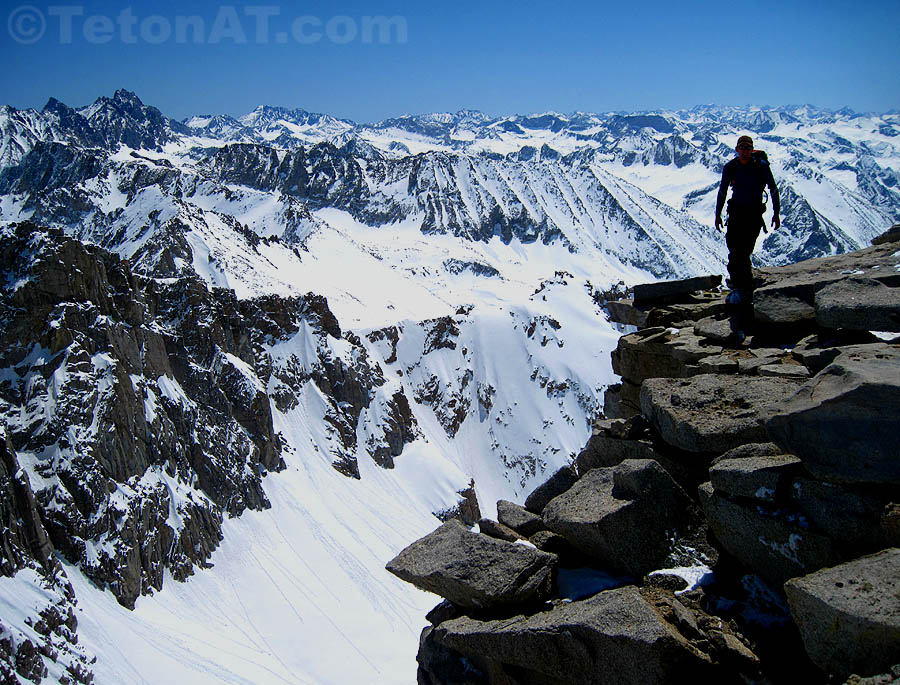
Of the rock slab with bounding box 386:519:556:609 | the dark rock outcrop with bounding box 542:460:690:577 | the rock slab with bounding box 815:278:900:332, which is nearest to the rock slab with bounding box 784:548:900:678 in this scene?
the dark rock outcrop with bounding box 542:460:690:577

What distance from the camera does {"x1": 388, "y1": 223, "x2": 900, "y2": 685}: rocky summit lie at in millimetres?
6609

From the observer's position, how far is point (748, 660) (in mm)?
6730

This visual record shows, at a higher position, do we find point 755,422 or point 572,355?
point 755,422

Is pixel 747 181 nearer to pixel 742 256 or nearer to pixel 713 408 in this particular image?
pixel 742 256

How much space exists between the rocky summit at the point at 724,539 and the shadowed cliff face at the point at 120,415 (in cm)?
6702

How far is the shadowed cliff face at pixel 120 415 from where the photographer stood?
230ft

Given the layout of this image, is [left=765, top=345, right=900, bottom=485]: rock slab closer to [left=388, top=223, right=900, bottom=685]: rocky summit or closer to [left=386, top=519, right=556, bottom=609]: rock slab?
[left=388, top=223, right=900, bottom=685]: rocky summit

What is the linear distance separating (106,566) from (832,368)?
80376 millimetres

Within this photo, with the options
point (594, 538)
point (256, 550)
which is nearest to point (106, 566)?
point (256, 550)

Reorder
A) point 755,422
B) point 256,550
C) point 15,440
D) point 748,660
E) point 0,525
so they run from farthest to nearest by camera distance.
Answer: point 256,550
point 15,440
point 0,525
point 755,422
point 748,660

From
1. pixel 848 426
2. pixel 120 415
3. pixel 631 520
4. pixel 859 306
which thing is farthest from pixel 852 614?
pixel 120 415

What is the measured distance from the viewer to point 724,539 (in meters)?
Answer: 8.22

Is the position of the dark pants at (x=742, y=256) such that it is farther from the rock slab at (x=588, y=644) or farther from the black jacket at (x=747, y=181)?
the rock slab at (x=588, y=644)

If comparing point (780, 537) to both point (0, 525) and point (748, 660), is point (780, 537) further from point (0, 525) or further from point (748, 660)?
point (0, 525)
